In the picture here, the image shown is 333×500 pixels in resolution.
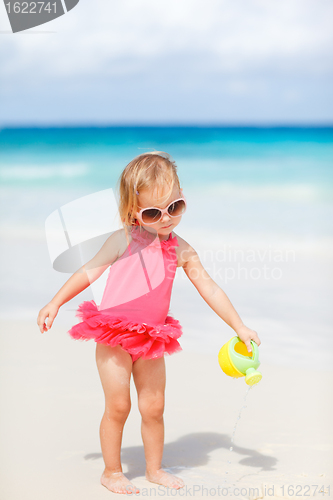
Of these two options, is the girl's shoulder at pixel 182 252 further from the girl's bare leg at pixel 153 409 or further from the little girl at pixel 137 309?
the girl's bare leg at pixel 153 409

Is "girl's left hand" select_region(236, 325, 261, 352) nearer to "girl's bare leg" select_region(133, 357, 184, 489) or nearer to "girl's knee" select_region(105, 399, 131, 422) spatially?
"girl's bare leg" select_region(133, 357, 184, 489)

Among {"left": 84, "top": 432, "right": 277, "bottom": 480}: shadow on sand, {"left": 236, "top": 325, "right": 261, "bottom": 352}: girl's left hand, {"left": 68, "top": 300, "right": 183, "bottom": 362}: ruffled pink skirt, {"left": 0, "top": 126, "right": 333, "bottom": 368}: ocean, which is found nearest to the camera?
{"left": 68, "top": 300, "right": 183, "bottom": 362}: ruffled pink skirt

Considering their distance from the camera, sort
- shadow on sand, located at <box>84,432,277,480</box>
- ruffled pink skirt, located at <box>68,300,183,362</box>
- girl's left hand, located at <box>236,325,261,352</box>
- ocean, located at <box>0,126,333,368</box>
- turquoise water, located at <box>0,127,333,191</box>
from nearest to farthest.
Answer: ruffled pink skirt, located at <box>68,300,183,362</box>
girl's left hand, located at <box>236,325,261,352</box>
shadow on sand, located at <box>84,432,277,480</box>
ocean, located at <box>0,126,333,368</box>
turquoise water, located at <box>0,127,333,191</box>

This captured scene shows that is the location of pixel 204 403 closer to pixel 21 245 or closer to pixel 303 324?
pixel 303 324

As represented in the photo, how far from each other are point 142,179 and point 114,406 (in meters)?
0.87

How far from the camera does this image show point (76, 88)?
899cm

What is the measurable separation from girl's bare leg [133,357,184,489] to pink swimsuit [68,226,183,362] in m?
0.07

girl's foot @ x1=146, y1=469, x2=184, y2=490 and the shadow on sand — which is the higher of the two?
girl's foot @ x1=146, y1=469, x2=184, y2=490

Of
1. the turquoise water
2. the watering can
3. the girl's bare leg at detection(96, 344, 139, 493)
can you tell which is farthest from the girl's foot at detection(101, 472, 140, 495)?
the turquoise water

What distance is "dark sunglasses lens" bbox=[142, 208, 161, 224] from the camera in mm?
1957

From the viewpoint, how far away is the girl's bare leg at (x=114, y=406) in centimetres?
198

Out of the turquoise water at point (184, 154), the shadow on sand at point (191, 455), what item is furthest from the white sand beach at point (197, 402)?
the turquoise water at point (184, 154)

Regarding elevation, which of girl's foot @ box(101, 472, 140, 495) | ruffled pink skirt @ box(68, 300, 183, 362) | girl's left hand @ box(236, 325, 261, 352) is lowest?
girl's foot @ box(101, 472, 140, 495)

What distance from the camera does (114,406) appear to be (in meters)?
1.99
